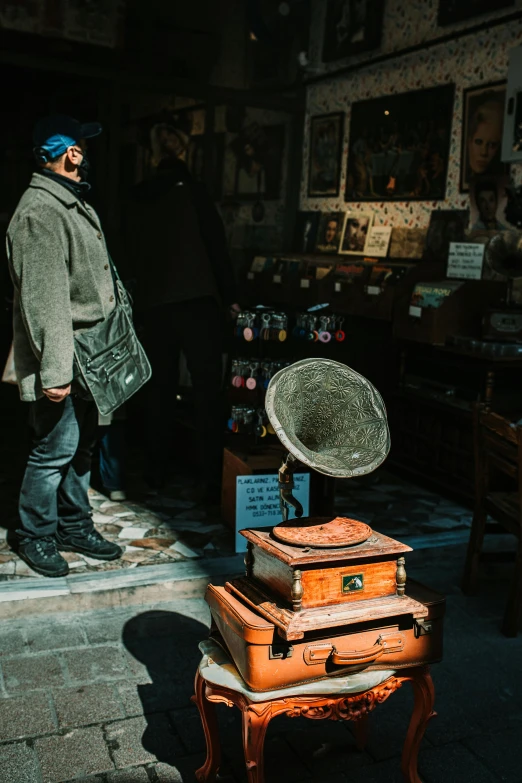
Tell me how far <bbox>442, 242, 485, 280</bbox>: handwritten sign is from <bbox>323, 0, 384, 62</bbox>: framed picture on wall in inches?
81.0

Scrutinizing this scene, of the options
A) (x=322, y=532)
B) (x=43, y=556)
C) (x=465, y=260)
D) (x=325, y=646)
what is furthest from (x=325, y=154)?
(x=325, y=646)

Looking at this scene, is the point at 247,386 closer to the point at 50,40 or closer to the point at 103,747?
the point at 103,747

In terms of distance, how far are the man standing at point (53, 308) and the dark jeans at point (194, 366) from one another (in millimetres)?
1138

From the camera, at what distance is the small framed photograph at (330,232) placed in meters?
7.45

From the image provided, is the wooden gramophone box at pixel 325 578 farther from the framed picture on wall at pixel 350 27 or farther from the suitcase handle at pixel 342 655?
the framed picture on wall at pixel 350 27

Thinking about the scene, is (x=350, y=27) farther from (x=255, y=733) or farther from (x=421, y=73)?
(x=255, y=733)

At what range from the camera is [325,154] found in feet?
25.2

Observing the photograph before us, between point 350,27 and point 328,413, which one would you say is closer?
point 328,413

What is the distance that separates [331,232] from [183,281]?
2.51 metres

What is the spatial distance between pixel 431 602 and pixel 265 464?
2145mm

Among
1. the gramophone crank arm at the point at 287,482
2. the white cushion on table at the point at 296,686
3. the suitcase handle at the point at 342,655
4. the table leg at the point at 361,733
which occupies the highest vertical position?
the gramophone crank arm at the point at 287,482

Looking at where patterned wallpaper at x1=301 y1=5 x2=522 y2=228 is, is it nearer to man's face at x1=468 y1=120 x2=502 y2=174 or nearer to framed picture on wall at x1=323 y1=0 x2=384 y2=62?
framed picture on wall at x1=323 y1=0 x2=384 y2=62

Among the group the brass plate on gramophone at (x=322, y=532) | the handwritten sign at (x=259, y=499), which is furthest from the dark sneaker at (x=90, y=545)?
the brass plate on gramophone at (x=322, y=532)

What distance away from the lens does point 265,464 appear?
15.8 ft
